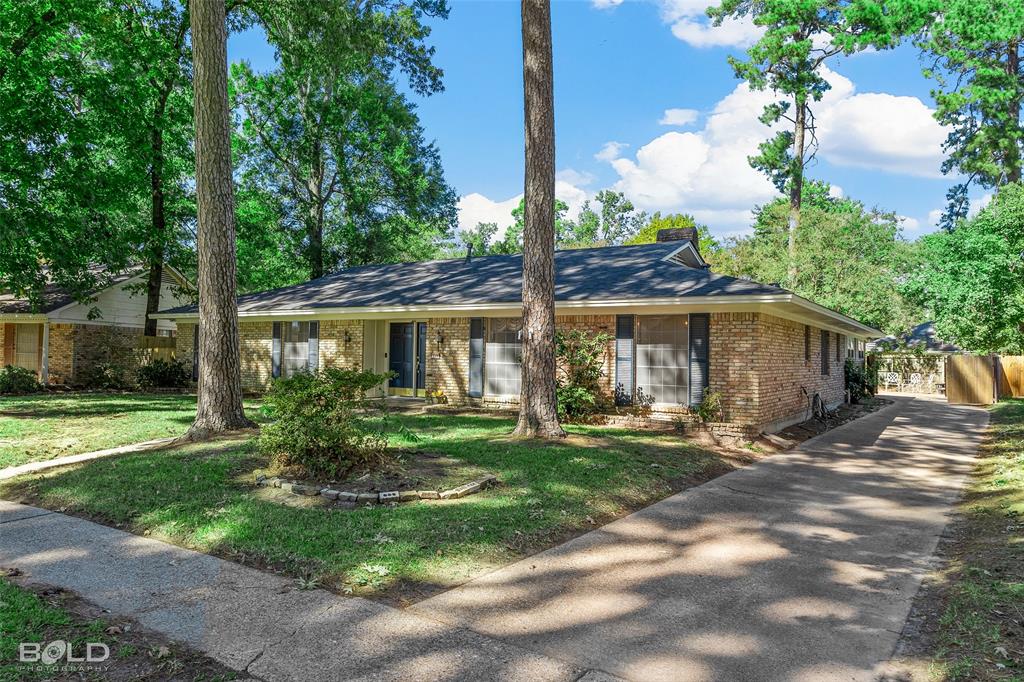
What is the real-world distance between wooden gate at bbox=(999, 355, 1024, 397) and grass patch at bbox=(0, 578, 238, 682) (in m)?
27.5

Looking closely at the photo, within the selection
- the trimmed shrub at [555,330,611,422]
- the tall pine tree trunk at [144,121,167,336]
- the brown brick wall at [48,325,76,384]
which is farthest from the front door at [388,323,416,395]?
the brown brick wall at [48,325,76,384]

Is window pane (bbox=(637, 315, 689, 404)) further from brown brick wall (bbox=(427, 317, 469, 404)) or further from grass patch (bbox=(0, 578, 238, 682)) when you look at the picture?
grass patch (bbox=(0, 578, 238, 682))

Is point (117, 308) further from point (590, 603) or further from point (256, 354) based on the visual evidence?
point (590, 603)

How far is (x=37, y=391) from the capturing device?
1862 cm

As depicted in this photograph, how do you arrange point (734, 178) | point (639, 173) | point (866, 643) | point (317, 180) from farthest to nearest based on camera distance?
point (639, 173) → point (734, 178) → point (317, 180) → point (866, 643)

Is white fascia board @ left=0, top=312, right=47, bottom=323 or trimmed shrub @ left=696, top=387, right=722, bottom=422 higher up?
white fascia board @ left=0, top=312, right=47, bottom=323

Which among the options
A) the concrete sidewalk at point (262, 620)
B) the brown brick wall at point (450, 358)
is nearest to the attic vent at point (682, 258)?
the brown brick wall at point (450, 358)

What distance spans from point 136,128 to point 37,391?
879 cm

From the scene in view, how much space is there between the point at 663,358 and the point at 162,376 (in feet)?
52.5

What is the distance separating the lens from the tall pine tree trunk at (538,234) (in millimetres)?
9258

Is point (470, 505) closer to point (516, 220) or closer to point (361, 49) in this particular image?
point (361, 49)

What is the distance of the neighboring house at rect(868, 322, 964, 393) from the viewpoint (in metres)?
27.4

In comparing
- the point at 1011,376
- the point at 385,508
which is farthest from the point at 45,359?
the point at 1011,376

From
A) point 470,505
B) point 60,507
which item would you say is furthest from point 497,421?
point 60,507
